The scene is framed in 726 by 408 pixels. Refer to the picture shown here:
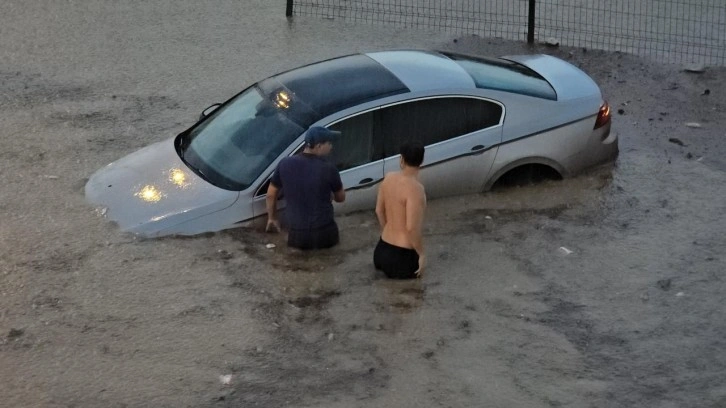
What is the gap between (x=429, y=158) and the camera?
9250mm

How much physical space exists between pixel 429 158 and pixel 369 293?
163 cm

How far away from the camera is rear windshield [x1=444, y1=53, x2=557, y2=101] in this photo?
9.68m

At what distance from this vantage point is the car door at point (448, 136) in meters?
9.19

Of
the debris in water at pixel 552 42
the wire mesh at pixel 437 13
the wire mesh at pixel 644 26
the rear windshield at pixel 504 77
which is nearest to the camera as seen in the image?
the rear windshield at pixel 504 77

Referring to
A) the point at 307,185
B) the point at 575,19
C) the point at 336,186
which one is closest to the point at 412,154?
the point at 336,186

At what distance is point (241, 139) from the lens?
919cm

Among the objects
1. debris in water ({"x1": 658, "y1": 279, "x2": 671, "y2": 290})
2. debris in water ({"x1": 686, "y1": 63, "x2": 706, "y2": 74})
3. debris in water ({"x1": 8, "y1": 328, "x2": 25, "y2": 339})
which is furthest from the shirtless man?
A: debris in water ({"x1": 686, "y1": 63, "x2": 706, "y2": 74})

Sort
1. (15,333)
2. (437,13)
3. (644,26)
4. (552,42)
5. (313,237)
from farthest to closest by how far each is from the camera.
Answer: (437,13) < (644,26) < (552,42) < (313,237) < (15,333)

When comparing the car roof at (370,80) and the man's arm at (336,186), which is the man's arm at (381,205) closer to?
the man's arm at (336,186)

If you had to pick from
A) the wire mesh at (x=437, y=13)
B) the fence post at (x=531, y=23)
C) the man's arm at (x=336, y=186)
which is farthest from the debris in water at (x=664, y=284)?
the wire mesh at (x=437, y=13)

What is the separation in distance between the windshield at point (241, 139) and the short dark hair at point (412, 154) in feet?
4.44

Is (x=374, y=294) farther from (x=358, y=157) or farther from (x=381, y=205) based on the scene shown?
(x=358, y=157)

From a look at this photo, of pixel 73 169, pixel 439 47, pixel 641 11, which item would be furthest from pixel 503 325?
pixel 641 11

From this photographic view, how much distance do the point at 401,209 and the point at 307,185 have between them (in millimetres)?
Result: 886
